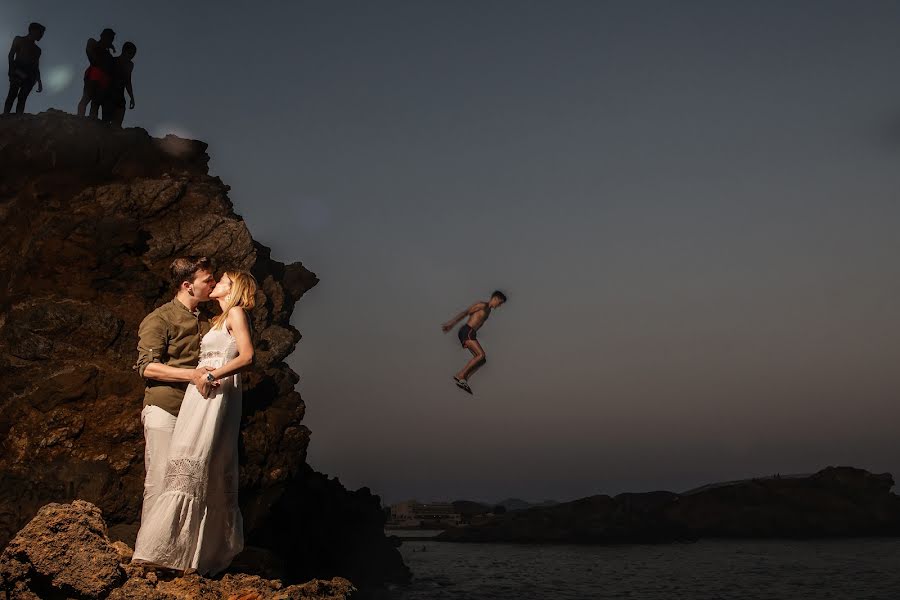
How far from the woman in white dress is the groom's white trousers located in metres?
0.08

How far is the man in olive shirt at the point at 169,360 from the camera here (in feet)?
18.5

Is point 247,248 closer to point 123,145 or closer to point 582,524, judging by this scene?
point 123,145

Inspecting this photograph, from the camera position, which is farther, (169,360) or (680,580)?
(680,580)

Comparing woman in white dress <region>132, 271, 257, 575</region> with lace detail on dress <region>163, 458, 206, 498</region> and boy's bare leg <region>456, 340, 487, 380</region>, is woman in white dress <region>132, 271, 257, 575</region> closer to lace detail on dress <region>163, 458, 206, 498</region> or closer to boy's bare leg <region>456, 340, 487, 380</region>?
lace detail on dress <region>163, 458, 206, 498</region>

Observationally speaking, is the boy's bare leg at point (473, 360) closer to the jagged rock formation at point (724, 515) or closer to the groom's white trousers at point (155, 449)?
the groom's white trousers at point (155, 449)

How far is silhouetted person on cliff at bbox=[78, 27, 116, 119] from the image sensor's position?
45.0ft

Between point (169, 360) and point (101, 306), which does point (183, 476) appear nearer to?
point (169, 360)

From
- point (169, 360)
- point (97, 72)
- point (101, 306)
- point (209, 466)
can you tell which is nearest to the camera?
point (209, 466)

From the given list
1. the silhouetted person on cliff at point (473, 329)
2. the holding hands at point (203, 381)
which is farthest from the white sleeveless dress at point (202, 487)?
the silhouetted person on cliff at point (473, 329)

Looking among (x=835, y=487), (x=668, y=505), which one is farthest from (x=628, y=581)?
(x=835, y=487)

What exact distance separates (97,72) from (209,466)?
11496mm

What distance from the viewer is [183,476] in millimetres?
5570

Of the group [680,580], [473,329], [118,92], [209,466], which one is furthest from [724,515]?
[209,466]

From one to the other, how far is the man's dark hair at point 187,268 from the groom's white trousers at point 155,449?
1232 mm
